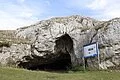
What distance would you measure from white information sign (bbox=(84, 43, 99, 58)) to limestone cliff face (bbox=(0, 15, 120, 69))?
0.76 meters

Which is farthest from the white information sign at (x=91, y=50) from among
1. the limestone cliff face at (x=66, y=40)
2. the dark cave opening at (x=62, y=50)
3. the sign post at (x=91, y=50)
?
the dark cave opening at (x=62, y=50)

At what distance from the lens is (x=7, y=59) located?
34.2 metres

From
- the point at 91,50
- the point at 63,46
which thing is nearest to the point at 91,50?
the point at 91,50

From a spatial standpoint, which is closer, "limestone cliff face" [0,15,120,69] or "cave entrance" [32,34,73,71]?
"limestone cliff face" [0,15,120,69]

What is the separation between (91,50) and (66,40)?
22.3ft

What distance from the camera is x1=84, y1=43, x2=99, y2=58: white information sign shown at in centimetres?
3118

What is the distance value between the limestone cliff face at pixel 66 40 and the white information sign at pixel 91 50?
76 centimetres

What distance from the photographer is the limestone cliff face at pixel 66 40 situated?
31422 millimetres

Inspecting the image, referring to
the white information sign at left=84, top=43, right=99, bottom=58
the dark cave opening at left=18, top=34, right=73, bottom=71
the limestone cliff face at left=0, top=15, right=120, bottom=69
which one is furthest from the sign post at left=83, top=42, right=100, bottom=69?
the dark cave opening at left=18, top=34, right=73, bottom=71

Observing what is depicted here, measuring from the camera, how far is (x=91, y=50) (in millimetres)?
31859

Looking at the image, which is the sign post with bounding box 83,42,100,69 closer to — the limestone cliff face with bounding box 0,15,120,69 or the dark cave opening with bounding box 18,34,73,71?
the limestone cliff face with bounding box 0,15,120,69

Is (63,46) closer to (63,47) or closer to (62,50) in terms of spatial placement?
(63,47)

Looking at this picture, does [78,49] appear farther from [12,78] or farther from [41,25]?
[12,78]

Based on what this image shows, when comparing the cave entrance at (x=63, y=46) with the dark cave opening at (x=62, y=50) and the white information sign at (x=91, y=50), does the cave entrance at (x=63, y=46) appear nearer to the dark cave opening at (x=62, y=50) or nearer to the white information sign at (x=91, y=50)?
the dark cave opening at (x=62, y=50)
